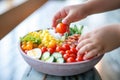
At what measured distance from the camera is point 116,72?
0.78 metres

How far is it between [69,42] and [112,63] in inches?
7.2

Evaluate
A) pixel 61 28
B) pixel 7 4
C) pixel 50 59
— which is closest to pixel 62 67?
pixel 50 59

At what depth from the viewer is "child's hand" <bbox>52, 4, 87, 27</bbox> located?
35.2 inches

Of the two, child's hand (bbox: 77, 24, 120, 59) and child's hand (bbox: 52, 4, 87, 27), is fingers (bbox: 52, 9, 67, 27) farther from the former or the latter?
child's hand (bbox: 77, 24, 120, 59)

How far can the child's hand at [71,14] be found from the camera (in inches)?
35.2

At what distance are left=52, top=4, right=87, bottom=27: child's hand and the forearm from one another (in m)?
0.03

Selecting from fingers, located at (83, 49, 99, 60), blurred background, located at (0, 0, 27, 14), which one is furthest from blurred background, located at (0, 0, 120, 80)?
fingers, located at (83, 49, 99, 60)

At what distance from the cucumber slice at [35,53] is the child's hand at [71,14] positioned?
187mm

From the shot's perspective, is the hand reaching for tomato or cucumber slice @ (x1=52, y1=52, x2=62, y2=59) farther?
the hand reaching for tomato

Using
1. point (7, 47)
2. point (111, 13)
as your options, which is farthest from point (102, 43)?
point (111, 13)

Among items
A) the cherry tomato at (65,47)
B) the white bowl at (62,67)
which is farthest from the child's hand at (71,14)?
the white bowl at (62,67)

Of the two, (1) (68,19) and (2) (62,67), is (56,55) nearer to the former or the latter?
(2) (62,67)

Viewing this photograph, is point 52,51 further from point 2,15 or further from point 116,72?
point 2,15

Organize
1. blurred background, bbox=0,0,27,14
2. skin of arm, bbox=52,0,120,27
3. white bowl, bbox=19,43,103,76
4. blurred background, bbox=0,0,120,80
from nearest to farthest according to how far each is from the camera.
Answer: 1. white bowl, bbox=19,43,103,76
2. blurred background, bbox=0,0,120,80
3. skin of arm, bbox=52,0,120,27
4. blurred background, bbox=0,0,27,14
